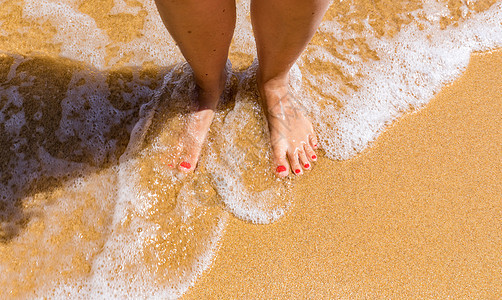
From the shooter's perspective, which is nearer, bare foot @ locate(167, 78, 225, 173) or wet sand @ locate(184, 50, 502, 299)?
wet sand @ locate(184, 50, 502, 299)

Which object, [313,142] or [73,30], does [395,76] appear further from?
[73,30]

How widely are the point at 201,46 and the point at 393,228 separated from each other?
89cm

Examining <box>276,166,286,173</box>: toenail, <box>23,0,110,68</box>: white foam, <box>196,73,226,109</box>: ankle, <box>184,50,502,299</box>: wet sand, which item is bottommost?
<box>184,50,502,299</box>: wet sand

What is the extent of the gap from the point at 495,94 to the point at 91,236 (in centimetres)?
170

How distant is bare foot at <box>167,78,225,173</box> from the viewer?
1360mm

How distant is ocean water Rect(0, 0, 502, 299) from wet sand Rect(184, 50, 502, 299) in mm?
78

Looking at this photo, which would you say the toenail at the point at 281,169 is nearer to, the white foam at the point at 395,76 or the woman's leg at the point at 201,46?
the white foam at the point at 395,76

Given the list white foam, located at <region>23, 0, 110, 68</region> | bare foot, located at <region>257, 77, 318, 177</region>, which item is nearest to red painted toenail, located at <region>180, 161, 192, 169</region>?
bare foot, located at <region>257, 77, 318, 177</region>

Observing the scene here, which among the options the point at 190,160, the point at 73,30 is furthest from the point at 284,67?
the point at 73,30

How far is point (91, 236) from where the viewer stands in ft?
4.12

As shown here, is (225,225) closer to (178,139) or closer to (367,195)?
(178,139)

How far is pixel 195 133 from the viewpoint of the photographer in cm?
139

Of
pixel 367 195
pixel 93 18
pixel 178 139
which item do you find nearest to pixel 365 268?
pixel 367 195

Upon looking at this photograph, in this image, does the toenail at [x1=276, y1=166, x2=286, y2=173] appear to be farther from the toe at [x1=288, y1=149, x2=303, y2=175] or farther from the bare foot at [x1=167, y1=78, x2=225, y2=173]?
the bare foot at [x1=167, y1=78, x2=225, y2=173]
